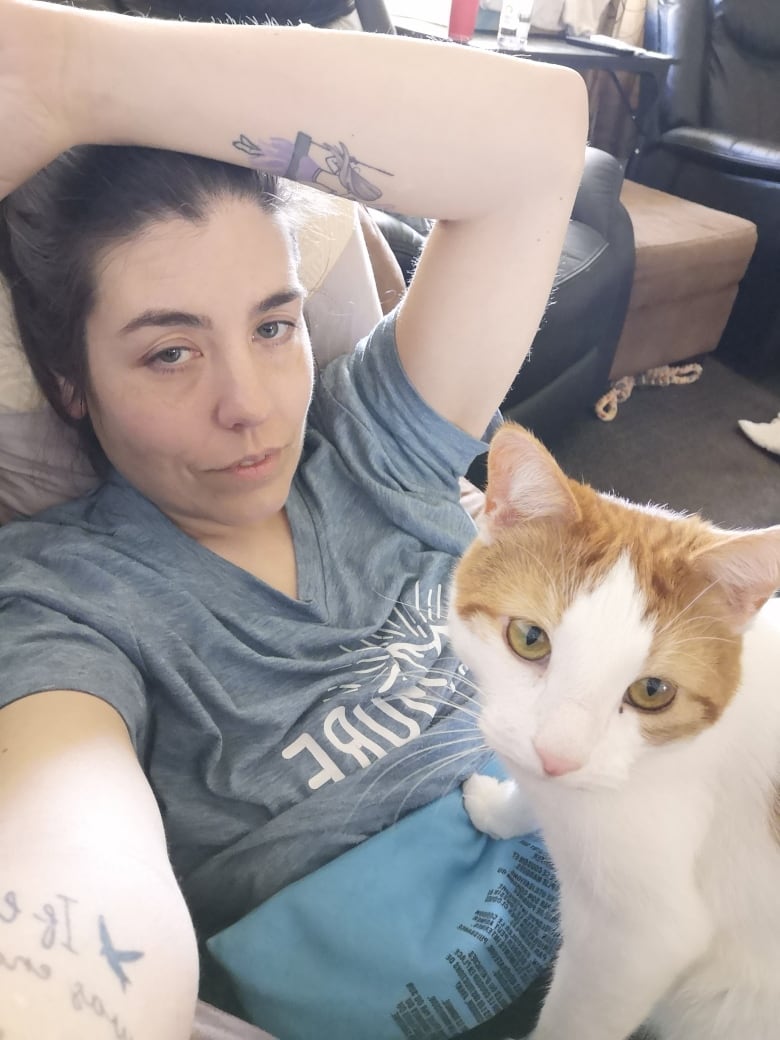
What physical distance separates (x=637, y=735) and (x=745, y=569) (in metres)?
0.18

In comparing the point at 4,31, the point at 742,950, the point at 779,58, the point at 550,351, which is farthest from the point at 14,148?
the point at 779,58

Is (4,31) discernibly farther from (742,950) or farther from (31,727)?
(742,950)

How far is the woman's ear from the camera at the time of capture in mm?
867

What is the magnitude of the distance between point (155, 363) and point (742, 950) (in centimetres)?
83

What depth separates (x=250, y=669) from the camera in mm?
818

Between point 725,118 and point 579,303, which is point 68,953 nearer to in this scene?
point 579,303

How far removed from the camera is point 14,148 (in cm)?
65

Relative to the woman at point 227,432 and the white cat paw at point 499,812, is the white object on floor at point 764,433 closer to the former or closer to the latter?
the woman at point 227,432

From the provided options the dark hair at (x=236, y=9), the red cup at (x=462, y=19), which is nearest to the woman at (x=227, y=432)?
the dark hair at (x=236, y=9)

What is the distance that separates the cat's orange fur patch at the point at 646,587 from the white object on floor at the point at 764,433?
207 cm

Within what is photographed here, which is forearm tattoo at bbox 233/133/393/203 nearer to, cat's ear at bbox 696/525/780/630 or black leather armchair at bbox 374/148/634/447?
cat's ear at bbox 696/525/780/630

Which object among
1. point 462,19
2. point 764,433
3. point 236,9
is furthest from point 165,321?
point 462,19

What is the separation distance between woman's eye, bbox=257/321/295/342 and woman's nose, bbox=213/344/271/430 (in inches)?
1.7

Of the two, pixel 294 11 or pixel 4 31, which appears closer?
pixel 4 31
